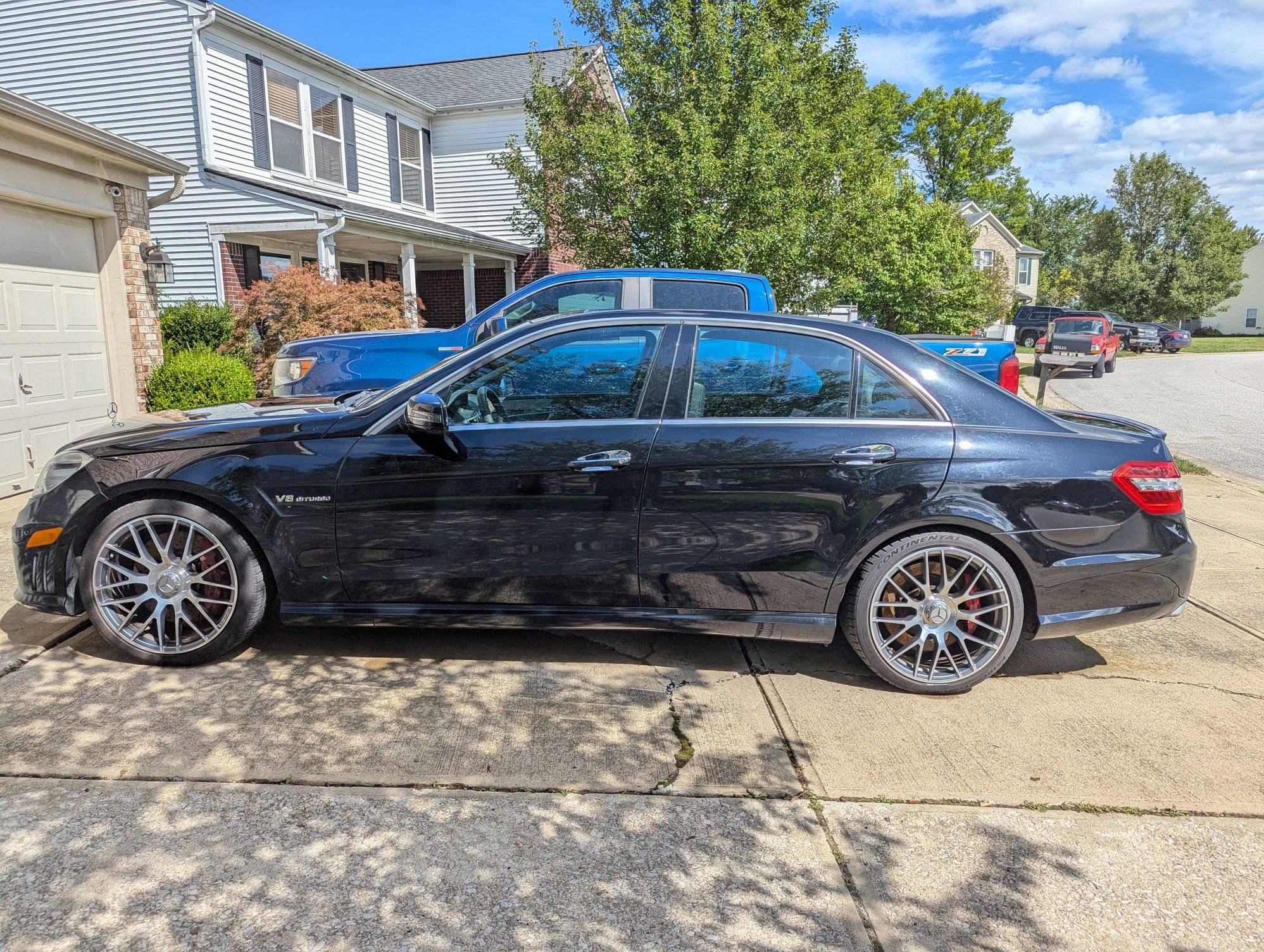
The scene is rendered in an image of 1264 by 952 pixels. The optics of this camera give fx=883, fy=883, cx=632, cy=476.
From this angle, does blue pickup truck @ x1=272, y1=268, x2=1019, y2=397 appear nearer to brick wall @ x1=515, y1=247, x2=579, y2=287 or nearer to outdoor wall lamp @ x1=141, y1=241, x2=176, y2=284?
outdoor wall lamp @ x1=141, y1=241, x2=176, y2=284

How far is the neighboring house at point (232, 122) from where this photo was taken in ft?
49.3

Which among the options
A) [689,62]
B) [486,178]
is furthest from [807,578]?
[486,178]

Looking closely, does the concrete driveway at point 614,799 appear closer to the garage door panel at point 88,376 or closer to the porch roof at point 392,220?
the garage door panel at point 88,376

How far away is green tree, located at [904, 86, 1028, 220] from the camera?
2034 inches

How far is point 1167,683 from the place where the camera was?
164 inches

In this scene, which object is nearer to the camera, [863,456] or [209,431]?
[863,456]

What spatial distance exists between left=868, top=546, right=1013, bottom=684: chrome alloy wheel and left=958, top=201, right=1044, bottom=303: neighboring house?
46.2 meters

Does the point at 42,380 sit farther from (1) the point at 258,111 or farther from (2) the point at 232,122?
(1) the point at 258,111

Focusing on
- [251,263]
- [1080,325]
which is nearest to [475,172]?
[251,263]

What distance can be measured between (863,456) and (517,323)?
391cm

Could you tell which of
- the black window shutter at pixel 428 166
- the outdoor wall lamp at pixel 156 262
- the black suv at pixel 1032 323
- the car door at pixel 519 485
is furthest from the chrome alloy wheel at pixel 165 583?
the black suv at pixel 1032 323

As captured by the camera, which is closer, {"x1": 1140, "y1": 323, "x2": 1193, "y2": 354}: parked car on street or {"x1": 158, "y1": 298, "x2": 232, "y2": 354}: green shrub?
{"x1": 158, "y1": 298, "x2": 232, "y2": 354}: green shrub

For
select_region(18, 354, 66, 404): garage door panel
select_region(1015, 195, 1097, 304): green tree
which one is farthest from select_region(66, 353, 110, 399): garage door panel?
select_region(1015, 195, 1097, 304): green tree

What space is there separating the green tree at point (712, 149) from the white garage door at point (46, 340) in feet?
22.4
